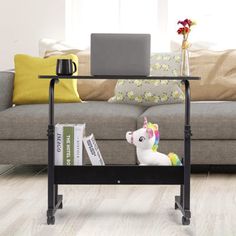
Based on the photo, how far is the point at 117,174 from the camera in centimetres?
348

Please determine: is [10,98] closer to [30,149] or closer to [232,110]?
[30,149]

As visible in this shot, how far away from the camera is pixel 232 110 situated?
15.1 feet

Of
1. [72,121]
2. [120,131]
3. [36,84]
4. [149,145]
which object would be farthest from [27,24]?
[149,145]

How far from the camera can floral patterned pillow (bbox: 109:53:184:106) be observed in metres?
5.04

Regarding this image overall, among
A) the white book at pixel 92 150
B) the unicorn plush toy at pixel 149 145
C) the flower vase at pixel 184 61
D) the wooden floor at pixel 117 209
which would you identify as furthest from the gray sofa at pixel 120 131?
the white book at pixel 92 150

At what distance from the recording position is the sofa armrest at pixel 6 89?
195 inches

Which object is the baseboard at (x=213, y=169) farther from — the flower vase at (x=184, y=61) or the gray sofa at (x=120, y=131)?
the flower vase at (x=184, y=61)

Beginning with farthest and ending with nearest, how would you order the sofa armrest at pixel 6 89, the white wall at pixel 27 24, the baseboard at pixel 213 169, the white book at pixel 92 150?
1. the white wall at pixel 27 24
2. the sofa armrest at pixel 6 89
3. the baseboard at pixel 213 169
4. the white book at pixel 92 150

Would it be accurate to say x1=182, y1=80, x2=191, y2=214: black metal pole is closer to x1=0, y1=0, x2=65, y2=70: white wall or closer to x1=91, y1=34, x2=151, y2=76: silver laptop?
x1=91, y1=34, x2=151, y2=76: silver laptop

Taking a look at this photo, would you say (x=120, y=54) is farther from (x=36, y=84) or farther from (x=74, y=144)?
(x=36, y=84)

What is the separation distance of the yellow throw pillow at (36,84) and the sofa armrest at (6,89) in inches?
2.6

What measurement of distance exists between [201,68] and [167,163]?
5.47 feet

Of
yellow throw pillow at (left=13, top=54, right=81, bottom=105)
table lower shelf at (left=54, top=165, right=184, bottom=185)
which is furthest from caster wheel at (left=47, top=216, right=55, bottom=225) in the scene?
yellow throw pillow at (left=13, top=54, right=81, bottom=105)

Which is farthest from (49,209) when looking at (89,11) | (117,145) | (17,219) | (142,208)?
(89,11)
